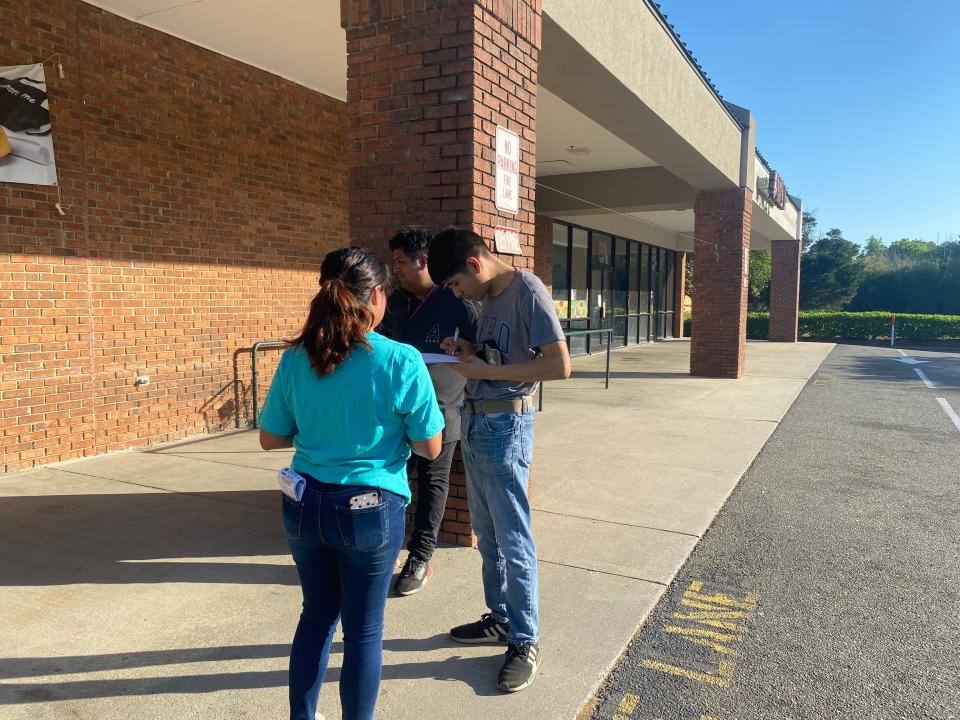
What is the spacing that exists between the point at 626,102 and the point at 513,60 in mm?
3697

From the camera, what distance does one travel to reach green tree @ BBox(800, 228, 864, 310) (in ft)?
168

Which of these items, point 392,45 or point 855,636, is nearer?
point 855,636

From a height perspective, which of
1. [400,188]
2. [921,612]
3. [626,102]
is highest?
[626,102]

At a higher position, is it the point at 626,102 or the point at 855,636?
the point at 626,102

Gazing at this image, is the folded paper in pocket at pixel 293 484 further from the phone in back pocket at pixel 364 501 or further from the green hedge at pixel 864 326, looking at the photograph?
the green hedge at pixel 864 326

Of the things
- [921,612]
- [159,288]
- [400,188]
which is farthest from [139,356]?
[921,612]

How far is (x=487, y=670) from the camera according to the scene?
111 inches

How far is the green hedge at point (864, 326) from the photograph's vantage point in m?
29.6

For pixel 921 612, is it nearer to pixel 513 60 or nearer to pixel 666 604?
pixel 666 604

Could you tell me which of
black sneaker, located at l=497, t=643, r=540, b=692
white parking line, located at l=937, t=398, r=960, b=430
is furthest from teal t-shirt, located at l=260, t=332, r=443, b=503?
white parking line, located at l=937, t=398, r=960, b=430

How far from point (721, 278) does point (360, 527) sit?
1241 cm

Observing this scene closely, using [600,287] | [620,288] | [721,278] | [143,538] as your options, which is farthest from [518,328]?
[620,288]

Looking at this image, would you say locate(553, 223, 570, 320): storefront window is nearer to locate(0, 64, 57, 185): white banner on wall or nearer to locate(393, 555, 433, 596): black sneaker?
locate(0, 64, 57, 185): white banner on wall

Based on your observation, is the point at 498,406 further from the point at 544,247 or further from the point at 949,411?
the point at 544,247
